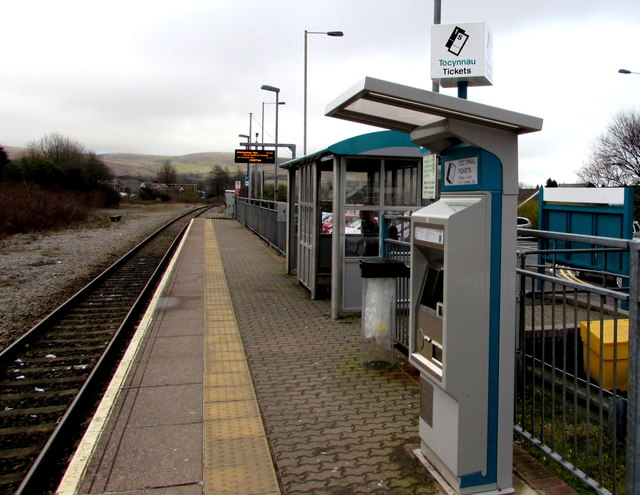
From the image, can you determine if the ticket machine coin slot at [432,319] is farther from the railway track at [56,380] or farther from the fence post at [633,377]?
the railway track at [56,380]

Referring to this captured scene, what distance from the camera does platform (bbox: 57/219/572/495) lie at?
12.0ft

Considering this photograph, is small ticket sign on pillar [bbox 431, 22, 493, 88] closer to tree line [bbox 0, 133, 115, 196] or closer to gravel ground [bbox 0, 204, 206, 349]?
gravel ground [bbox 0, 204, 206, 349]

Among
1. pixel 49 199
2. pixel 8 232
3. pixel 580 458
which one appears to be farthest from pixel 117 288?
pixel 49 199

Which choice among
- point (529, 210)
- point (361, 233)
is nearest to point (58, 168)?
point (529, 210)

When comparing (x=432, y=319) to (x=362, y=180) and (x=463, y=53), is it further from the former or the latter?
(x=362, y=180)

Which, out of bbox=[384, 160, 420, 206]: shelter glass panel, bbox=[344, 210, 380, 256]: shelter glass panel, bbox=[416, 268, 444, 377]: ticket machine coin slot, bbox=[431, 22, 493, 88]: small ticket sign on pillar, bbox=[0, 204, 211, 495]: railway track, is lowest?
bbox=[0, 204, 211, 495]: railway track

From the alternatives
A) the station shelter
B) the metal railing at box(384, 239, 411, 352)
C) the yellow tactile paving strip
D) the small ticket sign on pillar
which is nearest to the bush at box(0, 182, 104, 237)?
the station shelter

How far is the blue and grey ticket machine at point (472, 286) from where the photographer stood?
3.26 meters

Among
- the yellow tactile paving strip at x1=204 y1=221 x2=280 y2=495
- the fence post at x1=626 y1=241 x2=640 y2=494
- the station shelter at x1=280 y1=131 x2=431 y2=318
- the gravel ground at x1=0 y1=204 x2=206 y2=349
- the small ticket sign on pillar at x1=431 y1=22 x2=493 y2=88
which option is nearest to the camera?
the fence post at x1=626 y1=241 x2=640 y2=494

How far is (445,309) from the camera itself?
10.7 feet

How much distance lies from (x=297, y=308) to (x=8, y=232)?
20686mm

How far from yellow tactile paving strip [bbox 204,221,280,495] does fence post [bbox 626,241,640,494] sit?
1.93 m

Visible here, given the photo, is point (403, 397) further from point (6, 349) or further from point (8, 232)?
point (8, 232)

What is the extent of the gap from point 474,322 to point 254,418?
2151 mm
